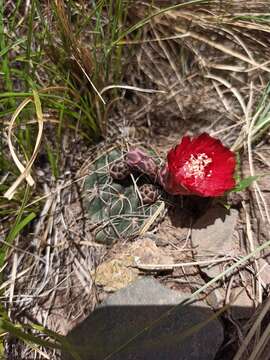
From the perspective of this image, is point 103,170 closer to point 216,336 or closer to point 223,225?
point 223,225

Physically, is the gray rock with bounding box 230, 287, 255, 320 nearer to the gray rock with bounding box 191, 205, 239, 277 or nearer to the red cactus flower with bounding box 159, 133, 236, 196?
the gray rock with bounding box 191, 205, 239, 277

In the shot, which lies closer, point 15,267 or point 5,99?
point 5,99

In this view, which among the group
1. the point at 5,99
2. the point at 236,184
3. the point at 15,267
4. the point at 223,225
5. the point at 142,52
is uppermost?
the point at 142,52

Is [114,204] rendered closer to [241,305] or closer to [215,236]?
[215,236]

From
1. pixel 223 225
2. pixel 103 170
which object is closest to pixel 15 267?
pixel 103 170

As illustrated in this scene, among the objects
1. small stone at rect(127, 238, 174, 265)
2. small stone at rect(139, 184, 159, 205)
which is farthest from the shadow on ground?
small stone at rect(139, 184, 159, 205)

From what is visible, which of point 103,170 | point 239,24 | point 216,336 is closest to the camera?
point 216,336

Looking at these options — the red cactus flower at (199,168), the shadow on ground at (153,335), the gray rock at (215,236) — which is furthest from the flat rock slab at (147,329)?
the red cactus flower at (199,168)
